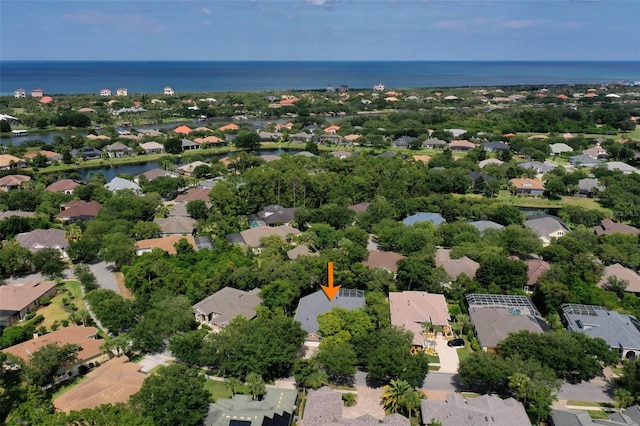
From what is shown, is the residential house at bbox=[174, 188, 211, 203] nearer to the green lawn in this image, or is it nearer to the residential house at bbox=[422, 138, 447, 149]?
the green lawn

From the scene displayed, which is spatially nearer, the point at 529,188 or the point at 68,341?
the point at 68,341

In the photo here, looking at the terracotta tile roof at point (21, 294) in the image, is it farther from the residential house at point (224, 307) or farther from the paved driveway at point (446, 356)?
the paved driveway at point (446, 356)

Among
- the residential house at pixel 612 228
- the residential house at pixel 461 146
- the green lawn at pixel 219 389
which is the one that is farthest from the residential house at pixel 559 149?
the green lawn at pixel 219 389

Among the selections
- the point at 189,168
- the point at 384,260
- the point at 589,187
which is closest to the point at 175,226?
the point at 384,260

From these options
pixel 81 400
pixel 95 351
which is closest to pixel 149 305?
pixel 95 351

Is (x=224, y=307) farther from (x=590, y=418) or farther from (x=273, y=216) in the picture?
(x=590, y=418)

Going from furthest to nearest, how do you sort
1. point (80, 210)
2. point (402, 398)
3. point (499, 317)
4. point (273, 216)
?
point (80, 210) → point (273, 216) → point (499, 317) → point (402, 398)

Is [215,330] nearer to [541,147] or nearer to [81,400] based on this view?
[81,400]
